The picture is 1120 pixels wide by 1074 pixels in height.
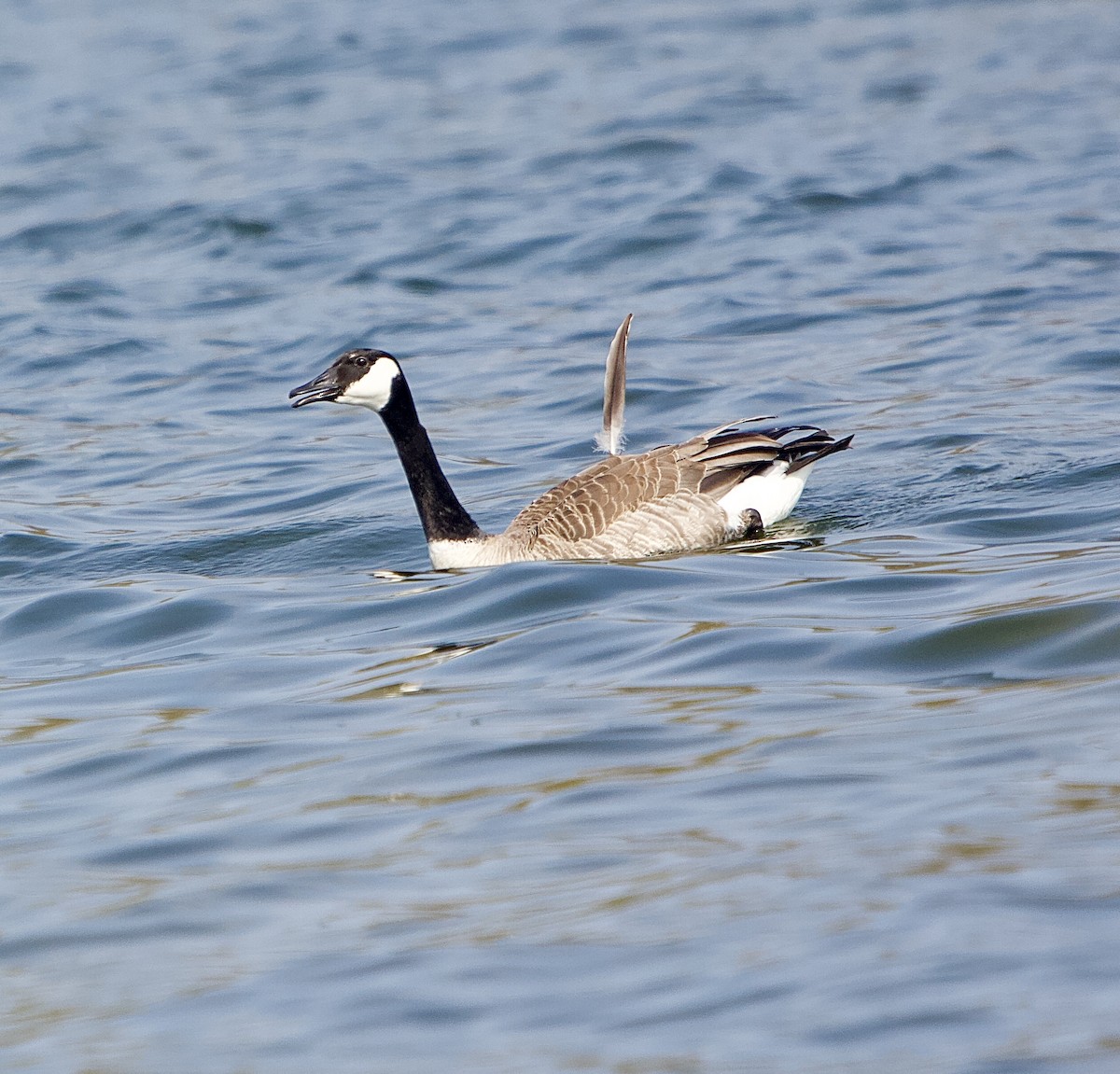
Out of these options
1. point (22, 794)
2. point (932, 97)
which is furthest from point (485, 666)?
point (932, 97)

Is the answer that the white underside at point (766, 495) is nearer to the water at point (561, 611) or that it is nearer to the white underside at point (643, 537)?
the white underside at point (643, 537)

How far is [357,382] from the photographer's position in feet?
30.6

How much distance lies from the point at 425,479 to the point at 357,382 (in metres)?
0.60

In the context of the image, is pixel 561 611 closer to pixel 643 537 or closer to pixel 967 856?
pixel 643 537

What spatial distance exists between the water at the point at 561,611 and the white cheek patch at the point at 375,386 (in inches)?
35.2

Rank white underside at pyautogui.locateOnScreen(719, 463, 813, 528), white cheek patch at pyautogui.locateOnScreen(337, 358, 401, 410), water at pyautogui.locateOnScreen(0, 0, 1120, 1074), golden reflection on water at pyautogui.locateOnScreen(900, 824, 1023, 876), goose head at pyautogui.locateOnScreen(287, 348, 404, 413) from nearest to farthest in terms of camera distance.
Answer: water at pyautogui.locateOnScreen(0, 0, 1120, 1074) → golden reflection on water at pyautogui.locateOnScreen(900, 824, 1023, 876) → goose head at pyautogui.locateOnScreen(287, 348, 404, 413) → white cheek patch at pyautogui.locateOnScreen(337, 358, 401, 410) → white underside at pyautogui.locateOnScreen(719, 463, 813, 528)

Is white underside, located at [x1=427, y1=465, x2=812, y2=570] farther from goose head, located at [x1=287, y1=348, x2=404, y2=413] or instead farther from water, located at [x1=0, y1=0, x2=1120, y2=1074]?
goose head, located at [x1=287, y1=348, x2=404, y2=413]

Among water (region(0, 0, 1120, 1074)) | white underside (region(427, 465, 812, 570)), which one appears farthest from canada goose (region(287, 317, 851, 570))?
water (region(0, 0, 1120, 1074))

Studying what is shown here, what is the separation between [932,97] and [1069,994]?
65.9 ft

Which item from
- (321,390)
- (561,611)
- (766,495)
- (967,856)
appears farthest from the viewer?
(766,495)

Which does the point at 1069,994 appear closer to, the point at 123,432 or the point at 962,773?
the point at 962,773

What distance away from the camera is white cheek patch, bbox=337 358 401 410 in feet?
30.7

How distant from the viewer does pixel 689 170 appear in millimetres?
20094

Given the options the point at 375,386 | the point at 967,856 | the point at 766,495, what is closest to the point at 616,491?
the point at 766,495
